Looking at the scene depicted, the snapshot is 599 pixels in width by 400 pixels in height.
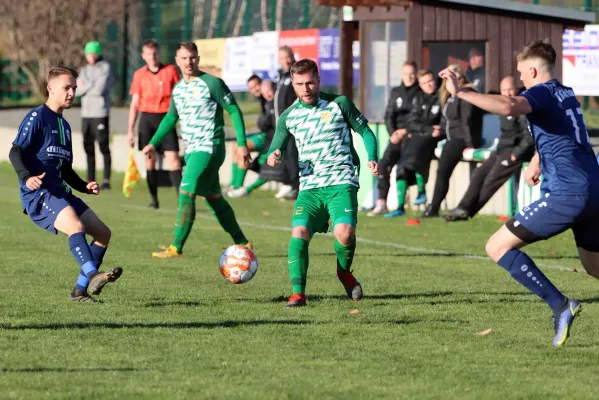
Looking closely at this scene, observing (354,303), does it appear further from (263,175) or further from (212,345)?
(263,175)

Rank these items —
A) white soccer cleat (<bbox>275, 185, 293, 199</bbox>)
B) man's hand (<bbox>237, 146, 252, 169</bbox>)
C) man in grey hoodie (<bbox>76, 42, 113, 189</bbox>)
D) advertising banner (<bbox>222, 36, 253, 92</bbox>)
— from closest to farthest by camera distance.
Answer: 1. man's hand (<bbox>237, 146, 252, 169</bbox>)
2. white soccer cleat (<bbox>275, 185, 293, 199</bbox>)
3. man in grey hoodie (<bbox>76, 42, 113, 189</bbox>)
4. advertising banner (<bbox>222, 36, 253, 92</bbox>)

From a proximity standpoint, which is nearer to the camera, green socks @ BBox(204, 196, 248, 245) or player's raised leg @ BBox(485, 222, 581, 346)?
player's raised leg @ BBox(485, 222, 581, 346)

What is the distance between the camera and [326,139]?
31.6 feet

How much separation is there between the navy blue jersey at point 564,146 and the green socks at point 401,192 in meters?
9.82

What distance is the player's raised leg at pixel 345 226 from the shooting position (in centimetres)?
946

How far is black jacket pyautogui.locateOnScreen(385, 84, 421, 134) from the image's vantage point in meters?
17.5

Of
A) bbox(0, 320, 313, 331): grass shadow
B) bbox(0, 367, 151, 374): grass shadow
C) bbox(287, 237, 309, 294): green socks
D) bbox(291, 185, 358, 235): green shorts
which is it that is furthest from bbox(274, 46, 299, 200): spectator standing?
bbox(0, 367, 151, 374): grass shadow

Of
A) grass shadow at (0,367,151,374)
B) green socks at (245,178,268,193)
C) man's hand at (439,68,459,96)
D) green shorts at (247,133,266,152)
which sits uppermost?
man's hand at (439,68,459,96)

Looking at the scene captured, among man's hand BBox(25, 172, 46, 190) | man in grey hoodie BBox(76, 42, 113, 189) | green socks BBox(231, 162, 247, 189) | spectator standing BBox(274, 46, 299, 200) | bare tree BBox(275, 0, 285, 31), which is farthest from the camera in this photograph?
bare tree BBox(275, 0, 285, 31)

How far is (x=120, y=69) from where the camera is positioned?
3828cm

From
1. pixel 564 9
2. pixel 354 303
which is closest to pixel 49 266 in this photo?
pixel 354 303

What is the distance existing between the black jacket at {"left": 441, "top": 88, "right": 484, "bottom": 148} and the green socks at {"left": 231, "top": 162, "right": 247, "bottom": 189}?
4375 mm

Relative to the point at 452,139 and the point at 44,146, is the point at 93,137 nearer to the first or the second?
the point at 452,139

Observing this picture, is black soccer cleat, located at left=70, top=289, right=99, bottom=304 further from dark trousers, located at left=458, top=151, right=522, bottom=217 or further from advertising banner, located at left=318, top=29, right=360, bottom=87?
advertising banner, located at left=318, top=29, right=360, bottom=87
